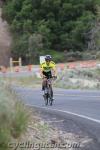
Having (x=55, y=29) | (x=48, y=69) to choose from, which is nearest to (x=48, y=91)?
(x=48, y=69)

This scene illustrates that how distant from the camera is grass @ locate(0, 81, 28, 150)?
10.2m

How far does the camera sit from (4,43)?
Answer: 59.3 meters

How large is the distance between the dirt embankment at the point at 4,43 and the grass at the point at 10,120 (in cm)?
4559

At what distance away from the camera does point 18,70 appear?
47125 mm

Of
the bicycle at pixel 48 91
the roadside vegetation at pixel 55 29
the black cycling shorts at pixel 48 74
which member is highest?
the roadside vegetation at pixel 55 29

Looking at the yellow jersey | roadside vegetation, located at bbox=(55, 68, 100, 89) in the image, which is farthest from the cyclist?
roadside vegetation, located at bbox=(55, 68, 100, 89)

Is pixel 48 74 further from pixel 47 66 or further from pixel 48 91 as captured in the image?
pixel 48 91

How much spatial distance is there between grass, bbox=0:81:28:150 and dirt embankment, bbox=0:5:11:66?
45589 millimetres

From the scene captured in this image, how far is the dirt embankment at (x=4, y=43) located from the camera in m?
57.8

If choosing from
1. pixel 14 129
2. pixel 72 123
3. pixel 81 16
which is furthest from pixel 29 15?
pixel 14 129

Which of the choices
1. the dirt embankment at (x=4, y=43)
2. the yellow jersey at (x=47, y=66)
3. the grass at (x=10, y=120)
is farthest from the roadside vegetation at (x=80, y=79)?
the grass at (x=10, y=120)

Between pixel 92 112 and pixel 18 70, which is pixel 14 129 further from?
pixel 18 70

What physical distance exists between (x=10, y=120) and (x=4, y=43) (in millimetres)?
48504

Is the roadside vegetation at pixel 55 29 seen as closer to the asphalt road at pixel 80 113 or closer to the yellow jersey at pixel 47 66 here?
the asphalt road at pixel 80 113
